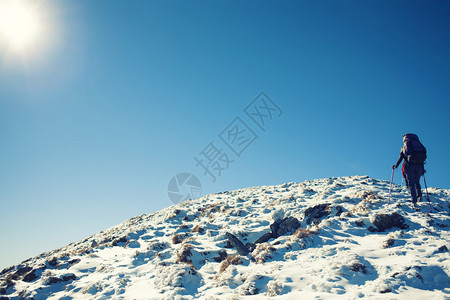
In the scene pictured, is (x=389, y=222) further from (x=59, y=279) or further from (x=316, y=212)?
(x=59, y=279)

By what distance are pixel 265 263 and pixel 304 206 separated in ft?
22.1

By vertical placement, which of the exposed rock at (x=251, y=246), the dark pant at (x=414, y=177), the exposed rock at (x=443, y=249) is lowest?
the exposed rock at (x=443, y=249)

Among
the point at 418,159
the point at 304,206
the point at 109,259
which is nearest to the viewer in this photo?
the point at 418,159

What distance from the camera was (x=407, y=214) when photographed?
10.1m

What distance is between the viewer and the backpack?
11.1 m

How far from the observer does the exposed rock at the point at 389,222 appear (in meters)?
9.41

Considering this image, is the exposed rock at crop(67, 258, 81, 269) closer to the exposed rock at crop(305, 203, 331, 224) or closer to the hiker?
the exposed rock at crop(305, 203, 331, 224)

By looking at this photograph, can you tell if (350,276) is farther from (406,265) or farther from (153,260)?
(153,260)

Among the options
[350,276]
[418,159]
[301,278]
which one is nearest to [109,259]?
[301,278]

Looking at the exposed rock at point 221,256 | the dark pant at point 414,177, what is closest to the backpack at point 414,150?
the dark pant at point 414,177

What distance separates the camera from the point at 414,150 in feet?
36.4

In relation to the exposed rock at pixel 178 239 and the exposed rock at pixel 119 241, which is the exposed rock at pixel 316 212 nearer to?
the exposed rock at pixel 178 239

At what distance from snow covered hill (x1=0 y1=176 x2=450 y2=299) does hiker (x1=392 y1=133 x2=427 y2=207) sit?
90 cm

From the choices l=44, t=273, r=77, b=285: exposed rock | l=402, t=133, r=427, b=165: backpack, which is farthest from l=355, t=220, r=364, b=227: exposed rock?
l=44, t=273, r=77, b=285: exposed rock
